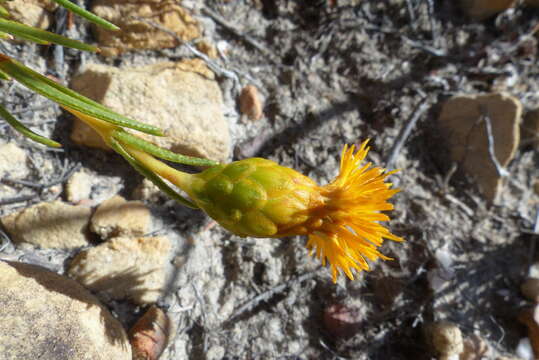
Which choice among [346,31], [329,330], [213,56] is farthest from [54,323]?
[346,31]

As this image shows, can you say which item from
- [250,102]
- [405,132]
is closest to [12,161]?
[250,102]

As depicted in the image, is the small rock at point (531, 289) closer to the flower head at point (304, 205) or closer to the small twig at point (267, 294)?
the small twig at point (267, 294)

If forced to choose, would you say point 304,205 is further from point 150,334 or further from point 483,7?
point 483,7

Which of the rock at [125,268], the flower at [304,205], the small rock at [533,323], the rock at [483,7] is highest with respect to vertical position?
the rock at [483,7]

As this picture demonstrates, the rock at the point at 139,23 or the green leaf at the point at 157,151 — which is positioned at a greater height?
the rock at the point at 139,23

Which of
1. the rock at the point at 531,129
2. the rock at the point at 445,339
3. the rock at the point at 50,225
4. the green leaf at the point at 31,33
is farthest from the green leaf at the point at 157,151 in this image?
the rock at the point at 531,129

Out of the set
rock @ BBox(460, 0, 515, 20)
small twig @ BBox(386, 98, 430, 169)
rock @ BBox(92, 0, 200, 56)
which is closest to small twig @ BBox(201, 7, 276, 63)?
rock @ BBox(92, 0, 200, 56)

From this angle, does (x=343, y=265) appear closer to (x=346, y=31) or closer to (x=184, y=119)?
(x=184, y=119)

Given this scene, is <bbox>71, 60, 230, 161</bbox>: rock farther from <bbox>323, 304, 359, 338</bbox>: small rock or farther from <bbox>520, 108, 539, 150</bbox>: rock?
<bbox>520, 108, 539, 150</bbox>: rock
